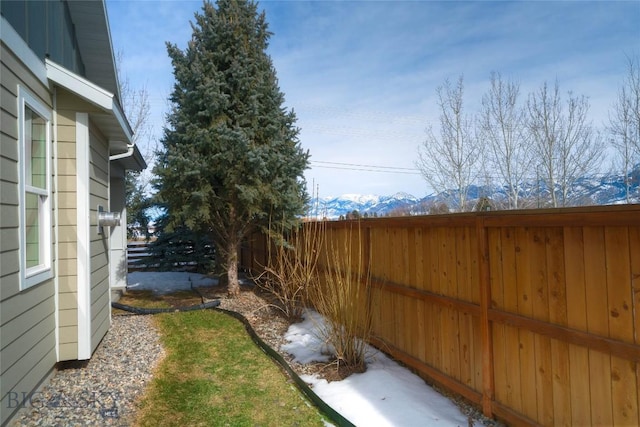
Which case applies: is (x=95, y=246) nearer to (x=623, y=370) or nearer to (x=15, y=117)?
(x=15, y=117)

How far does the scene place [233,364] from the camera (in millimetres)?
4492

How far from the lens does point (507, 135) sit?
15.3 metres

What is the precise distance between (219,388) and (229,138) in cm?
407

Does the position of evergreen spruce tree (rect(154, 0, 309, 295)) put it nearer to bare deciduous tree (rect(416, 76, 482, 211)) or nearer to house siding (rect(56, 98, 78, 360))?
house siding (rect(56, 98, 78, 360))

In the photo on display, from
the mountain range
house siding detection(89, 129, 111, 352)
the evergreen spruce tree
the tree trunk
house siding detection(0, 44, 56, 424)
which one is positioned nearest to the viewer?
house siding detection(0, 44, 56, 424)

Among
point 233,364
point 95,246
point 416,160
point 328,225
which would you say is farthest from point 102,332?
point 416,160

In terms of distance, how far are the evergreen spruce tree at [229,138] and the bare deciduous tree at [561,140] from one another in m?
10.7

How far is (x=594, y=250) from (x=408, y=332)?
2265mm

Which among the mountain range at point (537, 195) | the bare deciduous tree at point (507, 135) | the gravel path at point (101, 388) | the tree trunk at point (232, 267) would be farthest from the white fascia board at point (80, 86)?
the bare deciduous tree at point (507, 135)

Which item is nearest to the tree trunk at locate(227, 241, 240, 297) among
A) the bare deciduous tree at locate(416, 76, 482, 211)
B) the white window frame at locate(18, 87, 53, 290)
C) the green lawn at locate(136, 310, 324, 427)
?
the green lawn at locate(136, 310, 324, 427)

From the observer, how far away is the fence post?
302cm

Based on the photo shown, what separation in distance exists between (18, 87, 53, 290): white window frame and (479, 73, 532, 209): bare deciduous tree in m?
15.1

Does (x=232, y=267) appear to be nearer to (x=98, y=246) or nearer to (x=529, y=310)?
(x=98, y=246)

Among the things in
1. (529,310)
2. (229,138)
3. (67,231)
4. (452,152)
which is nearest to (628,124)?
(452,152)
